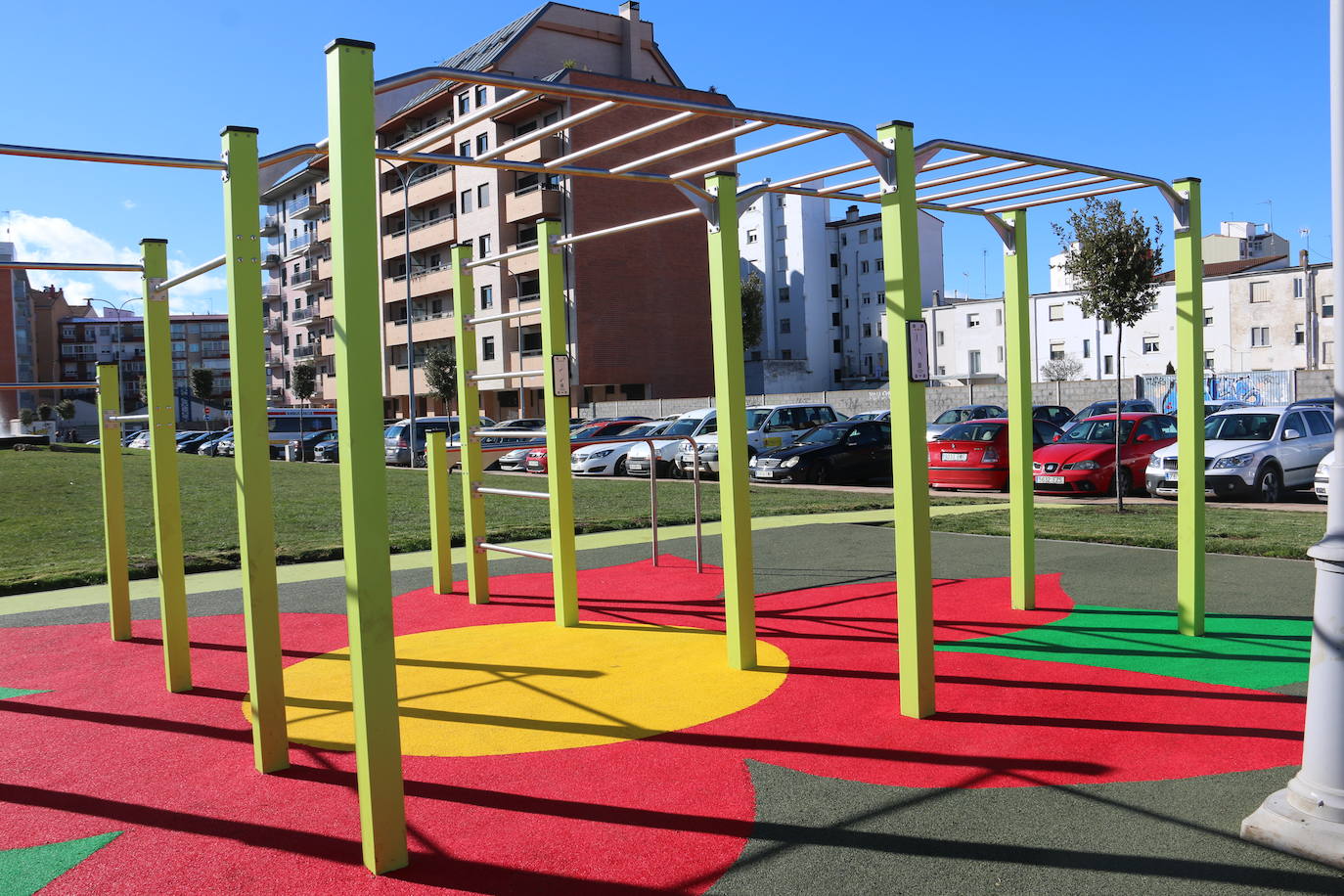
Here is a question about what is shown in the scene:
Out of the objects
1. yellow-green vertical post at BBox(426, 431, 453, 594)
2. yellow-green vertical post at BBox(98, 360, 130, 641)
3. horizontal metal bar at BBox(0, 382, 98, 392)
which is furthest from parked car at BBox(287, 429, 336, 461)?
yellow-green vertical post at BBox(98, 360, 130, 641)

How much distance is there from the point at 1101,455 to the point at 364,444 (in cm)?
1548

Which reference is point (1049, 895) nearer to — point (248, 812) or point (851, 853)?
point (851, 853)

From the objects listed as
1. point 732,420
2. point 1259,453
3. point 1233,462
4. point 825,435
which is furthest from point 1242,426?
point 732,420

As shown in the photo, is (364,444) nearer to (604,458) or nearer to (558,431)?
(558,431)

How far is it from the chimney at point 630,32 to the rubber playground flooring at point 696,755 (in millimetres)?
45427

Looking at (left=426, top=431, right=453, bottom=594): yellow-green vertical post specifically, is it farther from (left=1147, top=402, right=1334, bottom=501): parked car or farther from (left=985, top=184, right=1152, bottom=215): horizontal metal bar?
(left=1147, top=402, right=1334, bottom=501): parked car

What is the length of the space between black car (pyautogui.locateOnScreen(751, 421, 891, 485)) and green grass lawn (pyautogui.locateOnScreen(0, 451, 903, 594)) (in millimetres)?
1965

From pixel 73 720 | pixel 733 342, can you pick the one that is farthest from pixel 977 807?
pixel 73 720

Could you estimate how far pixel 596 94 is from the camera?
446cm

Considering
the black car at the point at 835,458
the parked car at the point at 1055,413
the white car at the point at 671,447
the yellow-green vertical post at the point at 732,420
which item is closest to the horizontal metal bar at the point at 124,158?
the yellow-green vertical post at the point at 732,420

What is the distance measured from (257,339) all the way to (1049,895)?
153 inches

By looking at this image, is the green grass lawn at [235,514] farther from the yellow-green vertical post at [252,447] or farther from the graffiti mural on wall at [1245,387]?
the graffiti mural on wall at [1245,387]

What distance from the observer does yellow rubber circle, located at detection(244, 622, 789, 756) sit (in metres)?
5.21

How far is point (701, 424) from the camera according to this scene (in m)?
24.8
